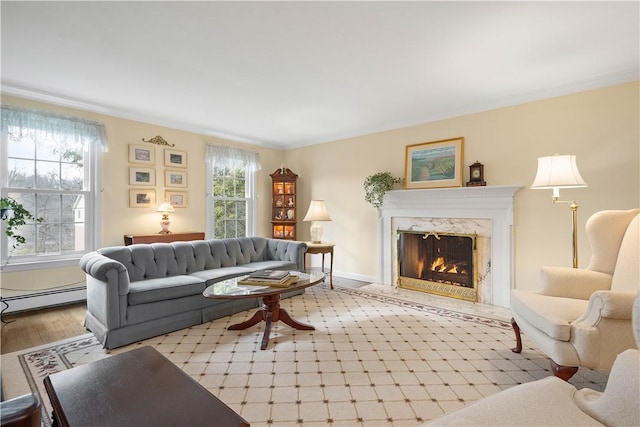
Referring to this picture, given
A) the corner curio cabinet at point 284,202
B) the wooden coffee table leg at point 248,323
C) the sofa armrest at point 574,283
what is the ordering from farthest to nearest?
the corner curio cabinet at point 284,202 < the wooden coffee table leg at point 248,323 < the sofa armrest at point 574,283

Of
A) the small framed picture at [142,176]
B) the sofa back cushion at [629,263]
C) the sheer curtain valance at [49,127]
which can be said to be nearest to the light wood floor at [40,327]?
the small framed picture at [142,176]

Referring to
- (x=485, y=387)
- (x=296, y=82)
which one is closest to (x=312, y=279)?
(x=485, y=387)

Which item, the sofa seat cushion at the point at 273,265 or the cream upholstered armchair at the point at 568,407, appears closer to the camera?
the cream upholstered armchair at the point at 568,407

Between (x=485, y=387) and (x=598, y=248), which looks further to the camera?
(x=598, y=248)

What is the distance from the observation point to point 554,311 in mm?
1927

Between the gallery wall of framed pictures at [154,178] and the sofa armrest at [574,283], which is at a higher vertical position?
the gallery wall of framed pictures at [154,178]

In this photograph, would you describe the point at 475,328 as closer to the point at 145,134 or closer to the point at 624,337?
the point at 624,337

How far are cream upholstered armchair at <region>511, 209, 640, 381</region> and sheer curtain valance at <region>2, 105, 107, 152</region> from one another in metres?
4.87

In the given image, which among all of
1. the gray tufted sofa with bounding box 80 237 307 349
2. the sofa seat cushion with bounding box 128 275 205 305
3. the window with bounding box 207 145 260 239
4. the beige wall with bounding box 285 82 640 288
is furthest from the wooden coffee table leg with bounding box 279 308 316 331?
the window with bounding box 207 145 260 239

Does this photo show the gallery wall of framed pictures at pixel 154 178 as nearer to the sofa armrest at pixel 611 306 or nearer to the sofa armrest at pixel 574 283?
the sofa armrest at pixel 574 283

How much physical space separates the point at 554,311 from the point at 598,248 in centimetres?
84

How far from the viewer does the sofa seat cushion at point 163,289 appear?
8.57 ft

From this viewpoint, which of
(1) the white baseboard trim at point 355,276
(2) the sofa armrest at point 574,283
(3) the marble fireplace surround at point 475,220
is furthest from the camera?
(1) the white baseboard trim at point 355,276

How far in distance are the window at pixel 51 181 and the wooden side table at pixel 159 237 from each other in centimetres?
39
